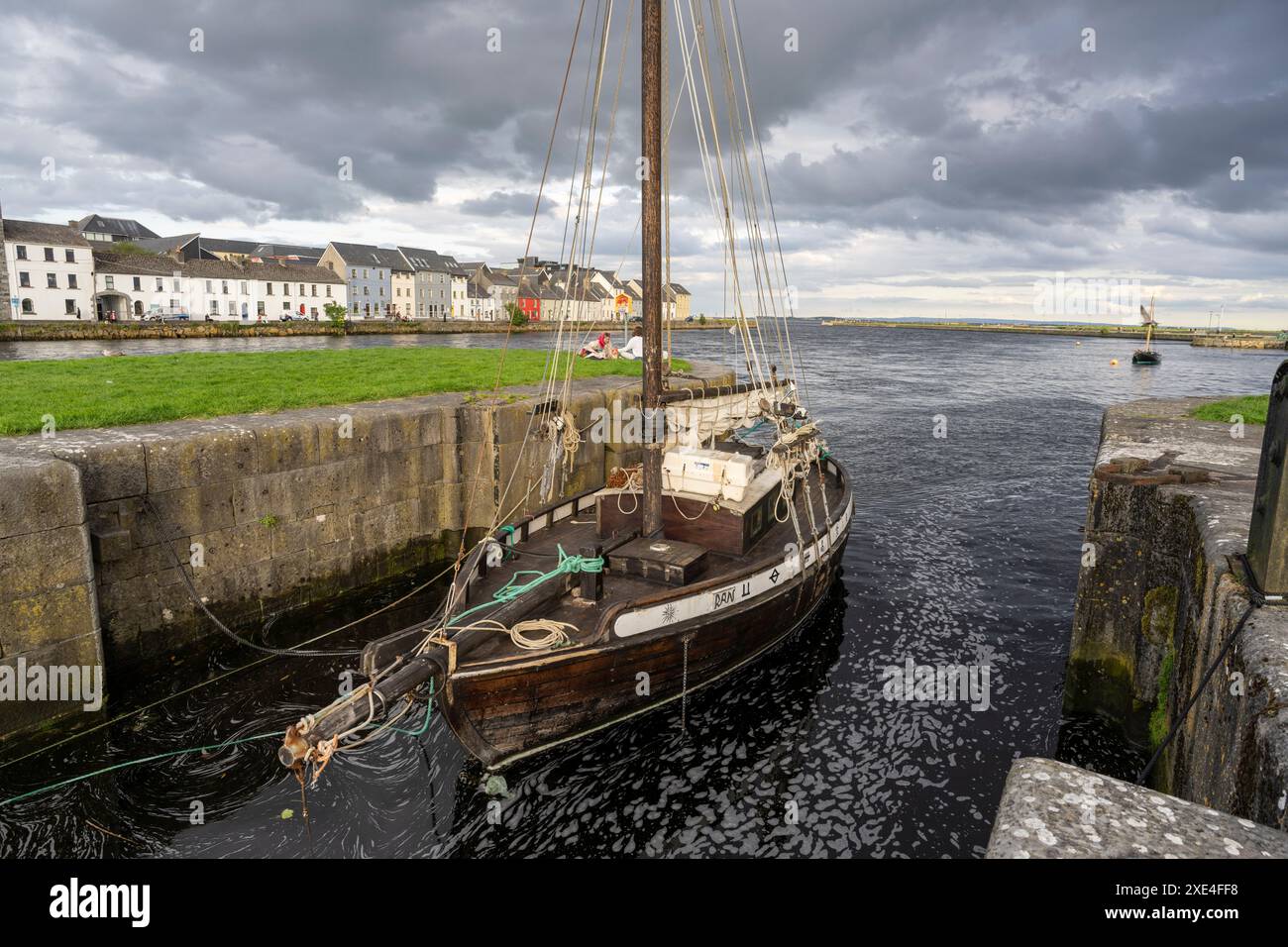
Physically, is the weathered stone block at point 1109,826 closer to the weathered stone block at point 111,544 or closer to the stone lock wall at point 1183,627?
the stone lock wall at point 1183,627

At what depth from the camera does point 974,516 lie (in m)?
21.0

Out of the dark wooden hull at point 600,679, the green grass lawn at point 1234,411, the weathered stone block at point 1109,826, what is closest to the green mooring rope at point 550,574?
the dark wooden hull at point 600,679

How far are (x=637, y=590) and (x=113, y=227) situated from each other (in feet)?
399

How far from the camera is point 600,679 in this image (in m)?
9.55

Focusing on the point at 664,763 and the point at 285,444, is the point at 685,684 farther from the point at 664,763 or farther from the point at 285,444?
the point at 285,444

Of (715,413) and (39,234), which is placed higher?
(39,234)

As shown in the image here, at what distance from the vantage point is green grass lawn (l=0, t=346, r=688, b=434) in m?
12.8

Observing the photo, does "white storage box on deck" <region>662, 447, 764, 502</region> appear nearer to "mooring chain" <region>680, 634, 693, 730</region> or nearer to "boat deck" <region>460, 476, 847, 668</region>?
"boat deck" <region>460, 476, 847, 668</region>

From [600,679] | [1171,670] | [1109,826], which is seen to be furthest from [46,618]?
[1171,670]

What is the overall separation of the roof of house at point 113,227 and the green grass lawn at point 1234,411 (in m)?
122

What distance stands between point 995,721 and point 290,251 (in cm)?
12582

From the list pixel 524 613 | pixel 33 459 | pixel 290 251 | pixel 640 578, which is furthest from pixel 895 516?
pixel 290 251

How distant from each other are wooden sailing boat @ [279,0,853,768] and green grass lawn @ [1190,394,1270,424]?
8.90m

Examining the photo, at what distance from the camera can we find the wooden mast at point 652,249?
11.3 m
